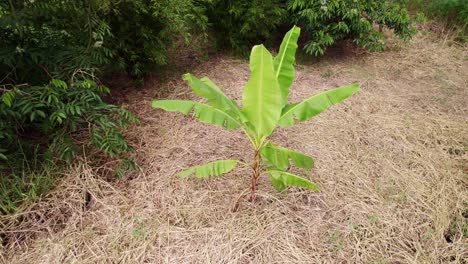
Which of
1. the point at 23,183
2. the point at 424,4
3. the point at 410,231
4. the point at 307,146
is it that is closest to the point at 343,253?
the point at 410,231

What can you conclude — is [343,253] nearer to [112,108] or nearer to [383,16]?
[112,108]

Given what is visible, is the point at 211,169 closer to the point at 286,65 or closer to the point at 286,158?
the point at 286,158

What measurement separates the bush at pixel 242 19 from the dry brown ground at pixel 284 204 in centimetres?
143

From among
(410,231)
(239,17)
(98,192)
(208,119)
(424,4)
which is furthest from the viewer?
(424,4)

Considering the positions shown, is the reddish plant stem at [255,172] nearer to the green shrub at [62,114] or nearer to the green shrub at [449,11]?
the green shrub at [62,114]

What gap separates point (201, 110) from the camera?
169 centimetres

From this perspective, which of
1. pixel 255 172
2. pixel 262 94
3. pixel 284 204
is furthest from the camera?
pixel 284 204

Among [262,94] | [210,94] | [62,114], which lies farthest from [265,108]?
[62,114]

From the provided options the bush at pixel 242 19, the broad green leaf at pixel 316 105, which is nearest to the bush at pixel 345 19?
the bush at pixel 242 19

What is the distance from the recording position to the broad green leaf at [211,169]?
5.60 ft

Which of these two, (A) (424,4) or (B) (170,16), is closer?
(B) (170,16)

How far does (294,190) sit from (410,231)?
0.76 m

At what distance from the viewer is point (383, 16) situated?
3586 mm

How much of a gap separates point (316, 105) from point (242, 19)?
2.22 metres
